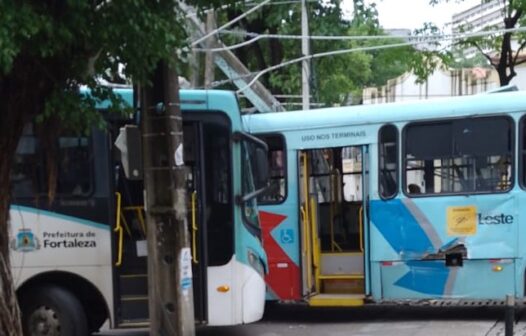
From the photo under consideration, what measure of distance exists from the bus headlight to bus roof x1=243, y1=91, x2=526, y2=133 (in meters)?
2.15

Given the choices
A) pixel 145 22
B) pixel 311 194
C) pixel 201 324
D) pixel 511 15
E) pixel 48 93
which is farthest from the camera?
pixel 511 15

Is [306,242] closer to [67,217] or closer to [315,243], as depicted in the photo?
[315,243]

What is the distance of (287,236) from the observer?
10.2 m

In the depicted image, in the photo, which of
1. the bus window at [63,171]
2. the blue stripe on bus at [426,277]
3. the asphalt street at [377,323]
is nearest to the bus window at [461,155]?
the blue stripe on bus at [426,277]

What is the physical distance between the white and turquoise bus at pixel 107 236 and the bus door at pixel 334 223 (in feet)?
6.54

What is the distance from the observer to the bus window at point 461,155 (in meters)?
9.44

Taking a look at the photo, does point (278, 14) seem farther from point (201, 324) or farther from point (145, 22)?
point (145, 22)

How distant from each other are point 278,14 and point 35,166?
10.2 metres

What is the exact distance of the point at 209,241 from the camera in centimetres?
829

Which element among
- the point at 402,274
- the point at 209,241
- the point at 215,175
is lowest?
the point at 402,274

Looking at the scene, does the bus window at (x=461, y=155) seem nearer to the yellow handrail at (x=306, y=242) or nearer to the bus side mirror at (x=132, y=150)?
the yellow handrail at (x=306, y=242)

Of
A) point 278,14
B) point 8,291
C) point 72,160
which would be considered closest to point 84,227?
point 72,160

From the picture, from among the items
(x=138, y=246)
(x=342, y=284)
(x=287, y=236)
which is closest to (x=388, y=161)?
(x=287, y=236)

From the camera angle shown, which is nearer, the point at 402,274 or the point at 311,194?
the point at 402,274
